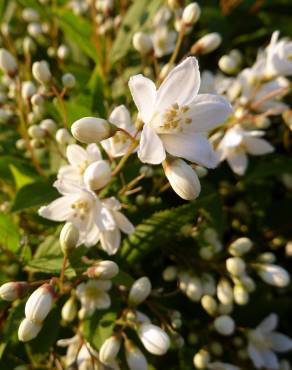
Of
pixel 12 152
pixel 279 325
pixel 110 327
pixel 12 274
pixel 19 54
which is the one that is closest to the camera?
pixel 110 327

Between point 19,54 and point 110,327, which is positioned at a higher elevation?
point 19,54

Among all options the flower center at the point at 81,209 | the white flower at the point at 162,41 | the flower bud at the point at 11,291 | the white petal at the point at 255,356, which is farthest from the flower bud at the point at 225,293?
the white flower at the point at 162,41

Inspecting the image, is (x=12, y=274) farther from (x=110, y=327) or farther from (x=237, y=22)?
(x=237, y=22)

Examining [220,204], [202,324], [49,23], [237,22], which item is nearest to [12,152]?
[49,23]

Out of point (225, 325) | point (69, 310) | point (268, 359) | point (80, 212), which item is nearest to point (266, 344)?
point (268, 359)

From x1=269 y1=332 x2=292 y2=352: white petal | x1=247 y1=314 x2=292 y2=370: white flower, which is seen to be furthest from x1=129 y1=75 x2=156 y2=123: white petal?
x1=269 y1=332 x2=292 y2=352: white petal

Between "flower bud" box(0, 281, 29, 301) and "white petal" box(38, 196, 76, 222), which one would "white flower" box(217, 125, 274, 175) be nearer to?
"white petal" box(38, 196, 76, 222)

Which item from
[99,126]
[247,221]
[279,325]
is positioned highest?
[99,126]

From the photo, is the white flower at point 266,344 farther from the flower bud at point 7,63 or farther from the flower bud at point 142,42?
the flower bud at point 7,63
